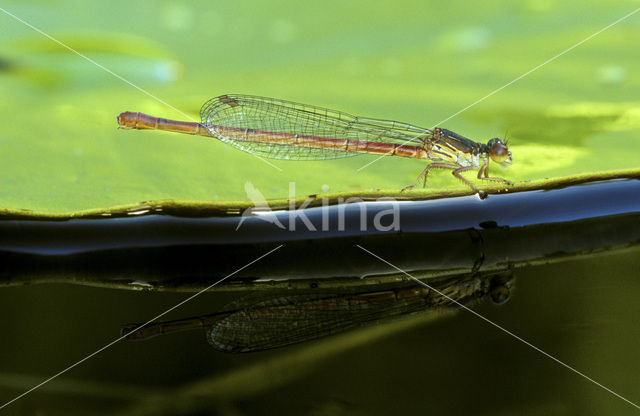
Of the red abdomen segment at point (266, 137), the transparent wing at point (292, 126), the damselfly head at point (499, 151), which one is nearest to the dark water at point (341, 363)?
the damselfly head at point (499, 151)

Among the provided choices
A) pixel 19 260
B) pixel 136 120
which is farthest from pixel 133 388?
pixel 136 120

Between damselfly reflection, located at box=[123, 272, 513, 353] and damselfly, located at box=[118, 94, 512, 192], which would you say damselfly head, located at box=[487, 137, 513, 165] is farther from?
damselfly reflection, located at box=[123, 272, 513, 353]

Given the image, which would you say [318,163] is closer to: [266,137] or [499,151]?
[266,137]

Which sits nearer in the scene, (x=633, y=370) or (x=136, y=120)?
(x=633, y=370)

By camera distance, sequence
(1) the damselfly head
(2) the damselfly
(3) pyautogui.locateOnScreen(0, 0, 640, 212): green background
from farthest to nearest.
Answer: (2) the damselfly
(1) the damselfly head
(3) pyautogui.locateOnScreen(0, 0, 640, 212): green background

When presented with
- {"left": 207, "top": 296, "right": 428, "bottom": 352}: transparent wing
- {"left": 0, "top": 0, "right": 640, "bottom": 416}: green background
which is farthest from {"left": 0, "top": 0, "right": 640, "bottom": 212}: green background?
{"left": 207, "top": 296, "right": 428, "bottom": 352}: transparent wing

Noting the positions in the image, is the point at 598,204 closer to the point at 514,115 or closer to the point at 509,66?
the point at 514,115

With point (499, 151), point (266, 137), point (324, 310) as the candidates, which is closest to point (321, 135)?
point (266, 137)
